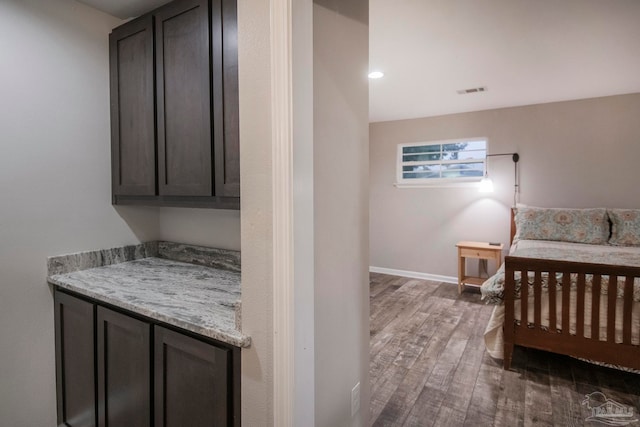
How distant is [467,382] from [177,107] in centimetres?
248

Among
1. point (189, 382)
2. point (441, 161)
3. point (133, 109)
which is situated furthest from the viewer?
point (441, 161)

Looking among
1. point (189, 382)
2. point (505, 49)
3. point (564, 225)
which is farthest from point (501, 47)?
point (189, 382)

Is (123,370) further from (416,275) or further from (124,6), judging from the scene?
(416,275)

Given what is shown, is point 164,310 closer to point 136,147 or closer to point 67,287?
point 67,287

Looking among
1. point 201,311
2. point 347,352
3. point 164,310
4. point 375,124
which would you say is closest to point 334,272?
point 347,352

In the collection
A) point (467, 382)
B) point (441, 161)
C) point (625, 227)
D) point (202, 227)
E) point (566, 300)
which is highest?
point (441, 161)

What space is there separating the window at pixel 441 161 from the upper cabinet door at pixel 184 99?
3.98m

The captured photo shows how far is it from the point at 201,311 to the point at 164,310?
0.14 metres

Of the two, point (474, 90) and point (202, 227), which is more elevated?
point (474, 90)

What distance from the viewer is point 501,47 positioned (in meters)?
2.50

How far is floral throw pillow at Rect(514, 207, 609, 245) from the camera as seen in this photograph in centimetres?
353

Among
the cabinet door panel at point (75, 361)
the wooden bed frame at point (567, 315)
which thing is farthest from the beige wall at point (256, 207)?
the wooden bed frame at point (567, 315)

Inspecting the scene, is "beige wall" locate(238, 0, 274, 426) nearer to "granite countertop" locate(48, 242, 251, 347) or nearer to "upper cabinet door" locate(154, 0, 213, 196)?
"granite countertop" locate(48, 242, 251, 347)

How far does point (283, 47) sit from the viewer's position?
0.95m
